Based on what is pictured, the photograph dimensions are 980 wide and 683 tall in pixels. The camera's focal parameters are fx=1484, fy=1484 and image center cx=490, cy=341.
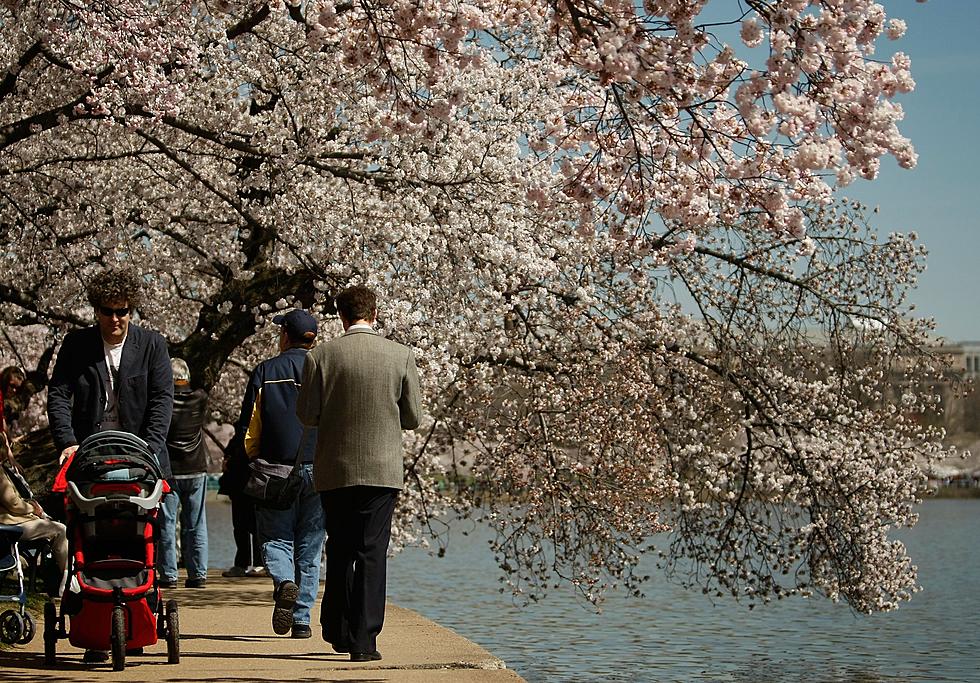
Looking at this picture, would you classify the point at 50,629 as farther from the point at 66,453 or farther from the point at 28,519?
the point at 28,519

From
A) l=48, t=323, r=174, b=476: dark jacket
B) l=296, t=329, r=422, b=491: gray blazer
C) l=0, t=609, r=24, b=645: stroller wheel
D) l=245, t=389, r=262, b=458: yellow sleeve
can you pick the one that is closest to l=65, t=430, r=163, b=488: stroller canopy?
l=48, t=323, r=174, b=476: dark jacket

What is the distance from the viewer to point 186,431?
469 inches

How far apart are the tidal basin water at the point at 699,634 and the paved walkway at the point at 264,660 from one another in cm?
284

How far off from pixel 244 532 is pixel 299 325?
5.60 metres

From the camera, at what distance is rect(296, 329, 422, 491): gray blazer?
7.38m

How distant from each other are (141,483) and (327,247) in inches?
220

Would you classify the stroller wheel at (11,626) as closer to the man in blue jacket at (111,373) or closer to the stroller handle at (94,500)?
the man in blue jacket at (111,373)

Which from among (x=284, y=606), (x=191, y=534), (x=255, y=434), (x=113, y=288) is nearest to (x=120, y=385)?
(x=113, y=288)

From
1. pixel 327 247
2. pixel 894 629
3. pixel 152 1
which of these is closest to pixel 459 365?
pixel 327 247

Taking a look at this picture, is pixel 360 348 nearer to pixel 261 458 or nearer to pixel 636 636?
pixel 261 458

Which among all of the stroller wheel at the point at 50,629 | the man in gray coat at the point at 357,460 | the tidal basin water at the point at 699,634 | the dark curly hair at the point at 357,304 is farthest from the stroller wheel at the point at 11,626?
the tidal basin water at the point at 699,634

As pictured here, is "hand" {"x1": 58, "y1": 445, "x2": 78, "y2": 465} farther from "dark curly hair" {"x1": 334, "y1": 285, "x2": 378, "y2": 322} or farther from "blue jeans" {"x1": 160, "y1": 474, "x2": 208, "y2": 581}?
"blue jeans" {"x1": 160, "y1": 474, "x2": 208, "y2": 581}

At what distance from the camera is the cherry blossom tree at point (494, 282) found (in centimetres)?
1223

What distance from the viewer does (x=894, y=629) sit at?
701 inches
